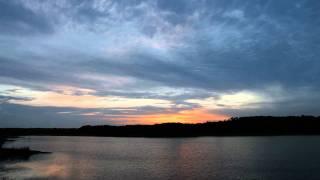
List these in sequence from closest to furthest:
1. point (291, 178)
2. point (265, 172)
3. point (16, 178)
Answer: point (16, 178) → point (291, 178) → point (265, 172)

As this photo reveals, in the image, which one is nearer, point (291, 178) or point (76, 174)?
point (291, 178)

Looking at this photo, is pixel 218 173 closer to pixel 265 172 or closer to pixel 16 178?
pixel 265 172

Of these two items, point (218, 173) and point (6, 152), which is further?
point (6, 152)

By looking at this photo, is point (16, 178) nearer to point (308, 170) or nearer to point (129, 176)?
point (129, 176)

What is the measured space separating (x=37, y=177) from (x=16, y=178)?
9.17 ft

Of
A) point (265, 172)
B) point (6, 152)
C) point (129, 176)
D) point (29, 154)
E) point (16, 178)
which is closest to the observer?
point (16, 178)

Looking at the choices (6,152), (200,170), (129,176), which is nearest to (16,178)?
(129,176)

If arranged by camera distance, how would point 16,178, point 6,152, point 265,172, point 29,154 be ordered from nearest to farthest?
point 16,178
point 265,172
point 6,152
point 29,154

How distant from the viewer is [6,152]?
72750 mm

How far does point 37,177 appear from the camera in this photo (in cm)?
4525

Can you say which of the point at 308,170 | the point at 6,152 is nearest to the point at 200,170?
the point at 308,170

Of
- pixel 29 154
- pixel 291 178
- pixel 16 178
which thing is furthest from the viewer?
pixel 29 154

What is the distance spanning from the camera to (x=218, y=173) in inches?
2061

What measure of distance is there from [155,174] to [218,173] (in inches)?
347
